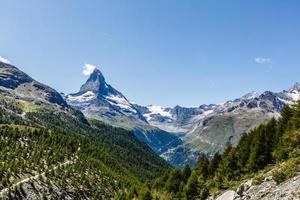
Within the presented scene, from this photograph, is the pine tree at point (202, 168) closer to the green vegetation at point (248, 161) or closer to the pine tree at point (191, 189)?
the green vegetation at point (248, 161)

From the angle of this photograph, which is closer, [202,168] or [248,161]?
[248,161]

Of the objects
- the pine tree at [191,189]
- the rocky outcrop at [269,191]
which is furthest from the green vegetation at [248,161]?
the rocky outcrop at [269,191]

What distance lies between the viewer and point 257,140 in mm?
77375

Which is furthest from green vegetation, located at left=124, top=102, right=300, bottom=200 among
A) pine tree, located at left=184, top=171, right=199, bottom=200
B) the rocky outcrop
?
the rocky outcrop

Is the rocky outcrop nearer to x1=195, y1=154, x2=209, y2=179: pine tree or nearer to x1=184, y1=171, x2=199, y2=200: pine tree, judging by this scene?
x1=184, y1=171, x2=199, y2=200: pine tree

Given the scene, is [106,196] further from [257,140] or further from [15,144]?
[257,140]

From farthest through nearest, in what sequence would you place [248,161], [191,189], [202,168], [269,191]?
[202,168]
[191,189]
[248,161]
[269,191]

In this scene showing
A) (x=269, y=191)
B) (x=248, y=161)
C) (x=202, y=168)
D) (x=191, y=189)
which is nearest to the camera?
(x=269, y=191)

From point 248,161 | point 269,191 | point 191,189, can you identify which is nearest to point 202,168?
point 191,189

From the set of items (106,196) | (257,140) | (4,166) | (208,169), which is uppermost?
(257,140)

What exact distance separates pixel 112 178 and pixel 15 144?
48.8 meters

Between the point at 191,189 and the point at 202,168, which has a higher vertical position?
the point at 202,168

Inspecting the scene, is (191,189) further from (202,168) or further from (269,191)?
(269,191)

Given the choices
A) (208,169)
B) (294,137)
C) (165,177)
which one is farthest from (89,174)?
(294,137)
